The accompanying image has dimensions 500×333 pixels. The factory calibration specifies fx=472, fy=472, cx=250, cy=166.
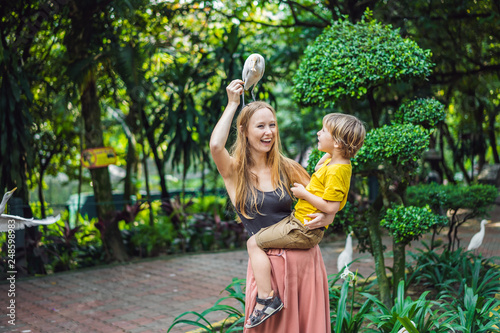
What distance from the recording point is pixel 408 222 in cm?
410

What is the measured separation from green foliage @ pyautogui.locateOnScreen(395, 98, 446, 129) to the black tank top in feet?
7.06

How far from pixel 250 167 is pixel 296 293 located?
755 mm

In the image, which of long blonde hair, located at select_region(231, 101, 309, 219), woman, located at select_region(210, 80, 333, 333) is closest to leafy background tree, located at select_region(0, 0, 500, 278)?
long blonde hair, located at select_region(231, 101, 309, 219)

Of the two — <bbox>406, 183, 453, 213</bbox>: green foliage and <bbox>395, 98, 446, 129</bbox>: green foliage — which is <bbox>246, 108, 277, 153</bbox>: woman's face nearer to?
<bbox>395, 98, 446, 129</bbox>: green foliage

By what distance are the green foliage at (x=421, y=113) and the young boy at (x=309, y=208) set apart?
186 cm

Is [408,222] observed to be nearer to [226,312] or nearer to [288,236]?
[226,312]

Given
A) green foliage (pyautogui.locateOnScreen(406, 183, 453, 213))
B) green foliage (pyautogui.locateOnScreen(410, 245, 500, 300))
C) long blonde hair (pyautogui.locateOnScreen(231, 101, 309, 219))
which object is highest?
long blonde hair (pyautogui.locateOnScreen(231, 101, 309, 219))

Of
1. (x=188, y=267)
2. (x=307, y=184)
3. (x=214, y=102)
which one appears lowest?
(x=188, y=267)

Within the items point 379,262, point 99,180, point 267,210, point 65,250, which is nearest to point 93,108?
point 99,180

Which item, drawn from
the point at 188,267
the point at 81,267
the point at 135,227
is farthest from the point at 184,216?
the point at 81,267

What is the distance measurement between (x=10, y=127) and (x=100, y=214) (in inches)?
79.6

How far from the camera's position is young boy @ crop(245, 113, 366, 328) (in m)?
2.53

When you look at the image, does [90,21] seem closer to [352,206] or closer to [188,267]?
[188,267]

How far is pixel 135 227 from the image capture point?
8398 millimetres
